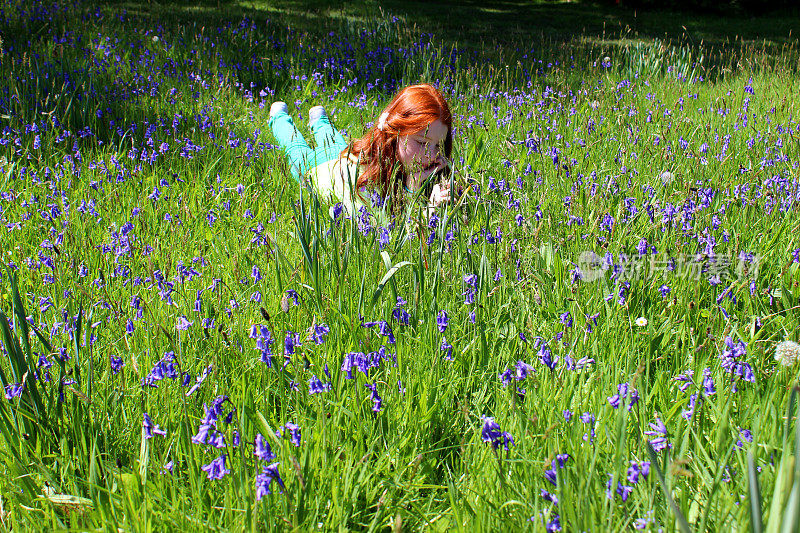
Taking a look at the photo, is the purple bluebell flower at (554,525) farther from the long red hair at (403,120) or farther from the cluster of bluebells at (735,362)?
the long red hair at (403,120)

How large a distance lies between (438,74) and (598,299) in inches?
183

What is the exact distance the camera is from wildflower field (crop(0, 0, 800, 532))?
128 cm

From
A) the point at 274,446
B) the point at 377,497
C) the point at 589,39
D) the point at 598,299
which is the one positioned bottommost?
the point at 377,497

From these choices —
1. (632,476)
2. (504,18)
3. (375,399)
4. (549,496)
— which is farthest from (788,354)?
(504,18)

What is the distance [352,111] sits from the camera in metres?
5.11

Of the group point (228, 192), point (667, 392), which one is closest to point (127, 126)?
point (228, 192)

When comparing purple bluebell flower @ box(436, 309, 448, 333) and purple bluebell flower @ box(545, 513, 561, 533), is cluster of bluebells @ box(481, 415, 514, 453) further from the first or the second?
purple bluebell flower @ box(436, 309, 448, 333)

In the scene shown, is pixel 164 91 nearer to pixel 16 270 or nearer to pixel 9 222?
pixel 9 222

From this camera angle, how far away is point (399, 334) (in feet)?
5.75

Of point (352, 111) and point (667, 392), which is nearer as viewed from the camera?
point (667, 392)

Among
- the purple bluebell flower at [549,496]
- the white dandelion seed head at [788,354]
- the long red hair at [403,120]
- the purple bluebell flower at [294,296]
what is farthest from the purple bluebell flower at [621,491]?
the long red hair at [403,120]

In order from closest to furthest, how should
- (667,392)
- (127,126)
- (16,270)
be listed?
1. (667,392)
2. (16,270)
3. (127,126)

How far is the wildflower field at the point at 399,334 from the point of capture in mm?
1275

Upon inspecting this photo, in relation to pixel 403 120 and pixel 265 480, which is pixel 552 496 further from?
pixel 403 120
